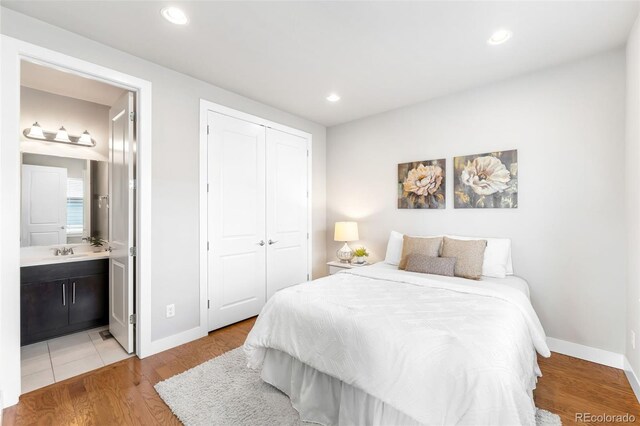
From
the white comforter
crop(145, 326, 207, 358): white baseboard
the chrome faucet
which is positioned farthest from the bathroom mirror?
the white comforter

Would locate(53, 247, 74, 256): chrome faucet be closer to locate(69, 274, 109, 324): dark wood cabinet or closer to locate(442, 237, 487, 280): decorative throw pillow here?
locate(69, 274, 109, 324): dark wood cabinet

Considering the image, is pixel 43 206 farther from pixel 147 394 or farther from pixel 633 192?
pixel 633 192

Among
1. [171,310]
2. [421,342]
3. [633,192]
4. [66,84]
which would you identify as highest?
[66,84]

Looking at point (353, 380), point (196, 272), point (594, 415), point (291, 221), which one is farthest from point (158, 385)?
point (594, 415)

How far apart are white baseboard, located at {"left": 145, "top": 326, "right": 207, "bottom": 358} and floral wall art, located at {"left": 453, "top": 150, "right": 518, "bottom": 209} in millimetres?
3071

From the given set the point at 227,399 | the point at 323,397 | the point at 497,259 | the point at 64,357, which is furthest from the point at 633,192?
the point at 64,357

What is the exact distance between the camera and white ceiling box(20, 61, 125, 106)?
8.82 feet

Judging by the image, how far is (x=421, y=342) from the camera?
1424mm

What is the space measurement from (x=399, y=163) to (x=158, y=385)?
11.0 ft

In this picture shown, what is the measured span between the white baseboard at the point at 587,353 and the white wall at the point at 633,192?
0.12 meters

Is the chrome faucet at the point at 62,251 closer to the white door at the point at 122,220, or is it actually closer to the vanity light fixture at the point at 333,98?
the white door at the point at 122,220

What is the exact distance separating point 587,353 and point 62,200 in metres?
5.48

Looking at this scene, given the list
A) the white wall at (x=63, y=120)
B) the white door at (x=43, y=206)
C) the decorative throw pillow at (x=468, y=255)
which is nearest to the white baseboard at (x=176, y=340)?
the white door at (x=43, y=206)

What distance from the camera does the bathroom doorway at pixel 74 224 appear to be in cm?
260
